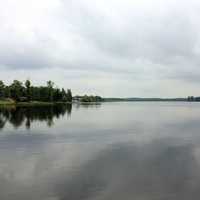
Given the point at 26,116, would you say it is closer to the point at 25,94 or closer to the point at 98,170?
the point at 98,170

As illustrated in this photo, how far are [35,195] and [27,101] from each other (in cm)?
12322

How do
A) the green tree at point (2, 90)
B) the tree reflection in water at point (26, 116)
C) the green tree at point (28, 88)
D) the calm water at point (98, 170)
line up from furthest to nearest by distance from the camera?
the green tree at point (28, 88), the green tree at point (2, 90), the tree reflection in water at point (26, 116), the calm water at point (98, 170)

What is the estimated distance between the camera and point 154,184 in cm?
1334

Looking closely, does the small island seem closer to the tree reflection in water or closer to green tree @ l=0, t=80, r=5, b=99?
green tree @ l=0, t=80, r=5, b=99

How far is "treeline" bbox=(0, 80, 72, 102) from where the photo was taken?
123 m

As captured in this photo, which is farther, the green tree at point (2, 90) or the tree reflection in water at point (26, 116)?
the green tree at point (2, 90)

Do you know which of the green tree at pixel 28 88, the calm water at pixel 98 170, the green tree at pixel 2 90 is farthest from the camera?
the green tree at pixel 28 88

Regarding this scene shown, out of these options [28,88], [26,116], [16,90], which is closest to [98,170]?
[26,116]

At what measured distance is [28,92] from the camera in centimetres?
12938

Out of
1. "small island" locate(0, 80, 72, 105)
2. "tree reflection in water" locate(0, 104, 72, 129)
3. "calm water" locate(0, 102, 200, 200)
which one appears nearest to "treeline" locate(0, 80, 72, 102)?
"small island" locate(0, 80, 72, 105)

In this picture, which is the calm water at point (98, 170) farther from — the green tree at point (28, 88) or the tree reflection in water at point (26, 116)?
the green tree at point (28, 88)

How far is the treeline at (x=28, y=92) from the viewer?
12306 centimetres

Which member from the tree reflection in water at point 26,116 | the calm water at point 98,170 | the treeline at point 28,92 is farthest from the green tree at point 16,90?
the calm water at point 98,170

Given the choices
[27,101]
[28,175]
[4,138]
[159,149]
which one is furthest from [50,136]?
[27,101]
